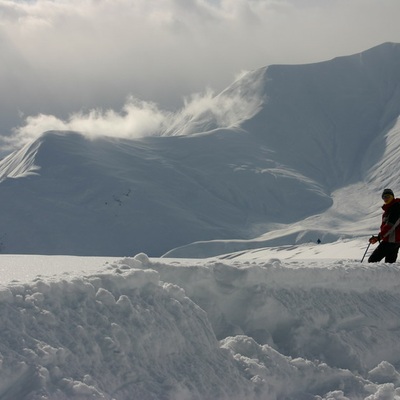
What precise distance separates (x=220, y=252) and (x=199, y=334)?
9480cm

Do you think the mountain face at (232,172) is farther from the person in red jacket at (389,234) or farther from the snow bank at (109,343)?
the snow bank at (109,343)

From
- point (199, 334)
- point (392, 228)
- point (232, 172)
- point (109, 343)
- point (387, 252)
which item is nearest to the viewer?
point (109, 343)

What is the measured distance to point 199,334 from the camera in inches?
310

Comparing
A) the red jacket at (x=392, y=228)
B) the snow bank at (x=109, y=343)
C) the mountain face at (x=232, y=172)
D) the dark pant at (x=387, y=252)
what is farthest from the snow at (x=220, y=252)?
the red jacket at (x=392, y=228)

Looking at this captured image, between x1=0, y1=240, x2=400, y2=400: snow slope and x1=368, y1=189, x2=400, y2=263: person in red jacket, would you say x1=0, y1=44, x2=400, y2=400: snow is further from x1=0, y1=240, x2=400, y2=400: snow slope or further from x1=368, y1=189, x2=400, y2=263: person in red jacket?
x1=368, y1=189, x2=400, y2=263: person in red jacket

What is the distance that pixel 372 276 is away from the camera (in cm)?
1088

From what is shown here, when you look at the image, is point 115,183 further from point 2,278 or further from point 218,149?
point 2,278

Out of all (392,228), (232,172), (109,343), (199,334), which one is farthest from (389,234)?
(232,172)

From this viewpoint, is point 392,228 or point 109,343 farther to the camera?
point 392,228

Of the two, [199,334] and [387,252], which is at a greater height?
[387,252]

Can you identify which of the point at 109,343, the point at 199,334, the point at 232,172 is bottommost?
the point at 199,334

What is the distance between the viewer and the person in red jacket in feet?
42.4

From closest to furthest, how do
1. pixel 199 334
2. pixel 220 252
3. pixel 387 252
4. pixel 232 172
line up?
pixel 199 334 < pixel 387 252 < pixel 220 252 < pixel 232 172

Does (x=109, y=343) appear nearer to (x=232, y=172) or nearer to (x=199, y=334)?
(x=199, y=334)
